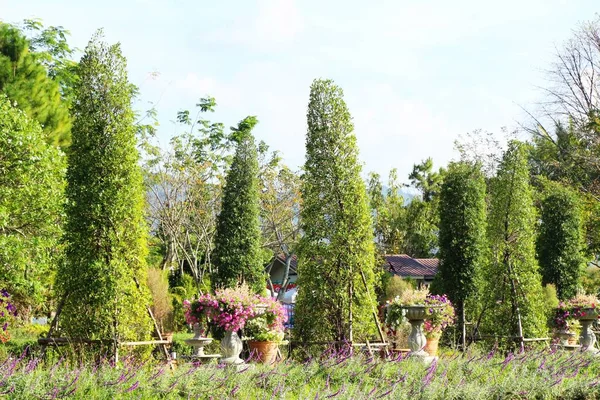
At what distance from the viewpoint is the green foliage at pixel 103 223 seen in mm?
8898

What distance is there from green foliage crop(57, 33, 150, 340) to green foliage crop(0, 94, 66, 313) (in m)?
1.47

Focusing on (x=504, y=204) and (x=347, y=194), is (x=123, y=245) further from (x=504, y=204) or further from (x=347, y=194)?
(x=504, y=204)

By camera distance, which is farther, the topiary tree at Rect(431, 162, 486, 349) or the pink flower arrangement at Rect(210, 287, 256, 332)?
the topiary tree at Rect(431, 162, 486, 349)

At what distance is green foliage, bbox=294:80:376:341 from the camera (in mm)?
10484

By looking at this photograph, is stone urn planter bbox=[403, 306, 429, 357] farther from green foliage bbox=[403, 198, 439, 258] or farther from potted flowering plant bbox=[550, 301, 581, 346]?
green foliage bbox=[403, 198, 439, 258]

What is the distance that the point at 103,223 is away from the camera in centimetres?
897

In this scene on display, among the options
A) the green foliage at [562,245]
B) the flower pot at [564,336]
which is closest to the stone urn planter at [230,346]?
the flower pot at [564,336]

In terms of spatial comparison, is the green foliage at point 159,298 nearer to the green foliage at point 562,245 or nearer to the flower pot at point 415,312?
the flower pot at point 415,312

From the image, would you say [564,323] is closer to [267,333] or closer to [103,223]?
[267,333]

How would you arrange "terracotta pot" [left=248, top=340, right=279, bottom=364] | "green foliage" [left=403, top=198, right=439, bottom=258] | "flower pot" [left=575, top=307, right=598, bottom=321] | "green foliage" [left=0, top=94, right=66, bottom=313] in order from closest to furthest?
1. "green foliage" [left=0, top=94, right=66, bottom=313]
2. "terracotta pot" [left=248, top=340, right=279, bottom=364]
3. "flower pot" [left=575, top=307, right=598, bottom=321]
4. "green foliage" [left=403, top=198, right=439, bottom=258]

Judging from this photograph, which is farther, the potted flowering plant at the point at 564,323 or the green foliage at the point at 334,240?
the potted flowering plant at the point at 564,323

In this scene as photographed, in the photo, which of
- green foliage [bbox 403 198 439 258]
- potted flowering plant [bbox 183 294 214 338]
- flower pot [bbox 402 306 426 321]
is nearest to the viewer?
potted flowering plant [bbox 183 294 214 338]

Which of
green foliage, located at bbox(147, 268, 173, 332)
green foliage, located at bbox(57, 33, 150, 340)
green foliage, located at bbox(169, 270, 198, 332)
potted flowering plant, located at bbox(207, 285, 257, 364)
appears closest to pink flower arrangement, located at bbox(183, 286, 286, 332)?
potted flowering plant, located at bbox(207, 285, 257, 364)

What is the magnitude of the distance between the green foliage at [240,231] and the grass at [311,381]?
7057 mm
